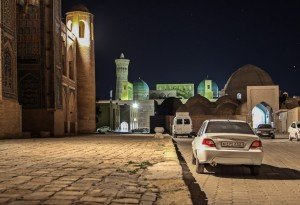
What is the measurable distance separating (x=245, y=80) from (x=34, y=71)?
40.8 meters

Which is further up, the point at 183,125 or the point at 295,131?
the point at 183,125

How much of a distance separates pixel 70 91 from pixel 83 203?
38.7 metres

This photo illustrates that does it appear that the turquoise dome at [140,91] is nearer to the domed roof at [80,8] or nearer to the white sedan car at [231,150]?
the domed roof at [80,8]

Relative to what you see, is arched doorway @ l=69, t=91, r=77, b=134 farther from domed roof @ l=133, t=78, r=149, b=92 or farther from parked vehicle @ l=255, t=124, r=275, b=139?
domed roof @ l=133, t=78, r=149, b=92

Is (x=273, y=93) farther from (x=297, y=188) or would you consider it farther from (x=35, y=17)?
(x=297, y=188)

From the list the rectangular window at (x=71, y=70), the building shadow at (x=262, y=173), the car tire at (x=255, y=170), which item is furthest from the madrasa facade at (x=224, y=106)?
the car tire at (x=255, y=170)

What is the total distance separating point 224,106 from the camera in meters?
62.6

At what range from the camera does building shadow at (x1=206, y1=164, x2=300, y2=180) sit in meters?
9.84

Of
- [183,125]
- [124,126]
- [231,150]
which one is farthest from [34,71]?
[124,126]

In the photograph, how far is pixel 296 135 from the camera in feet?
97.0

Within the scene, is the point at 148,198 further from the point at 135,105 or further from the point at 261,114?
the point at 135,105

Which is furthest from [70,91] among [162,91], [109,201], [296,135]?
[162,91]

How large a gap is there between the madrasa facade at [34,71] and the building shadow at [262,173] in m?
17.3

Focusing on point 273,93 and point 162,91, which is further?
point 162,91
